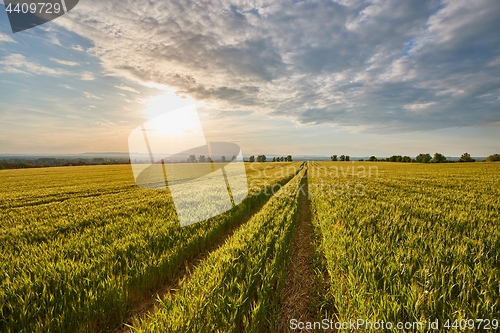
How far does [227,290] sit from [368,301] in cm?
214

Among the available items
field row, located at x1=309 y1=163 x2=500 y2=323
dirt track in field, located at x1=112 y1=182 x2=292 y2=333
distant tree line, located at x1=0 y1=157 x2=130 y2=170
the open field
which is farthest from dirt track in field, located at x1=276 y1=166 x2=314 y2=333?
distant tree line, located at x1=0 y1=157 x2=130 y2=170

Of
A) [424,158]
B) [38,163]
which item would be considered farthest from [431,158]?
[38,163]

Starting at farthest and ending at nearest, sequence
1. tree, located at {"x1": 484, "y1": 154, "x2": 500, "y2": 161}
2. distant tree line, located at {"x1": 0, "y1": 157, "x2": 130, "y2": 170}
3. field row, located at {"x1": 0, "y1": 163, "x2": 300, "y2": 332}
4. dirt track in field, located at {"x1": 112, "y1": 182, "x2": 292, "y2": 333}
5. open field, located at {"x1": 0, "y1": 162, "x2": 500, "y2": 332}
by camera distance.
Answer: distant tree line, located at {"x1": 0, "y1": 157, "x2": 130, "y2": 170} → tree, located at {"x1": 484, "y1": 154, "x2": 500, "y2": 161} → dirt track in field, located at {"x1": 112, "y1": 182, "x2": 292, "y2": 333} → field row, located at {"x1": 0, "y1": 163, "x2": 300, "y2": 332} → open field, located at {"x1": 0, "y1": 162, "x2": 500, "y2": 332}

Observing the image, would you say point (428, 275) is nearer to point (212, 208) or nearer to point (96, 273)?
point (96, 273)

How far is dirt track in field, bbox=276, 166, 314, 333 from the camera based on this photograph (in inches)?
137

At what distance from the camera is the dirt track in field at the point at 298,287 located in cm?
347

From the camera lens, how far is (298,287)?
4250 mm

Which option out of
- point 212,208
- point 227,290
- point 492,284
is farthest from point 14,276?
point 492,284

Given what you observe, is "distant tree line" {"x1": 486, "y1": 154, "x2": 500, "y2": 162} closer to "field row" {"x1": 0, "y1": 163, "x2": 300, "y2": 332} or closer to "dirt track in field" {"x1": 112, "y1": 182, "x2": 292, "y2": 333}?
"field row" {"x1": 0, "y1": 163, "x2": 300, "y2": 332}

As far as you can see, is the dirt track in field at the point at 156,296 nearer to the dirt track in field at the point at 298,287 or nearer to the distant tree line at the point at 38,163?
the dirt track in field at the point at 298,287

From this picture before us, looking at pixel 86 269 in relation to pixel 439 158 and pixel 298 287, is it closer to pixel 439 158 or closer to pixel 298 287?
pixel 298 287

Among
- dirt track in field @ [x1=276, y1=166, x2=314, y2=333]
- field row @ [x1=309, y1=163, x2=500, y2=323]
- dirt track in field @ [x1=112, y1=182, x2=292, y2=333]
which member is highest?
field row @ [x1=309, y1=163, x2=500, y2=323]

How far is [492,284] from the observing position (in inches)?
109

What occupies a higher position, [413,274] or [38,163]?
[38,163]
